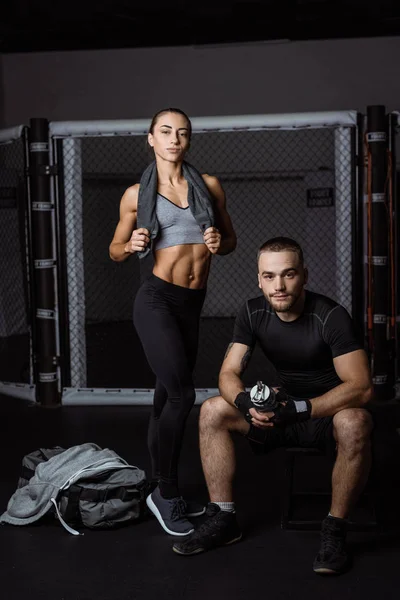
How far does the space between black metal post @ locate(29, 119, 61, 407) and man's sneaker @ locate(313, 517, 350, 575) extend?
8.79 ft

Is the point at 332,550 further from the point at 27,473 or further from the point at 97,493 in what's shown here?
the point at 27,473

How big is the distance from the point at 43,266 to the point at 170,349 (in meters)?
2.18

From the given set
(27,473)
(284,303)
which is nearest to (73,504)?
(27,473)

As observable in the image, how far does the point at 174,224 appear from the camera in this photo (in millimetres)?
2902

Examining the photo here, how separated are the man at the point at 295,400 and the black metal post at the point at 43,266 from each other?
227 cm

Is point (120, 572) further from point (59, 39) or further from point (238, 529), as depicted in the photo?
point (59, 39)

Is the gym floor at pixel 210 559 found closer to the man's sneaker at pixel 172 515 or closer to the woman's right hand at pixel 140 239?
the man's sneaker at pixel 172 515

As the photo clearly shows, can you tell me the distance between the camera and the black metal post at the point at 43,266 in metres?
4.68

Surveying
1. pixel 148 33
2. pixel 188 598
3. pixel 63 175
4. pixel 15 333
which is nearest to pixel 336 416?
pixel 188 598

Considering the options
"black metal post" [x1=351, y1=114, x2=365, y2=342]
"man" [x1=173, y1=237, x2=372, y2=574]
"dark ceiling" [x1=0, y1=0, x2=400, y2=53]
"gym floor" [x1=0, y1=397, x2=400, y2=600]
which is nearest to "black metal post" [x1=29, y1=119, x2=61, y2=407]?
"gym floor" [x1=0, y1=397, x2=400, y2=600]

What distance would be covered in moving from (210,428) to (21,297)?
5.95 meters

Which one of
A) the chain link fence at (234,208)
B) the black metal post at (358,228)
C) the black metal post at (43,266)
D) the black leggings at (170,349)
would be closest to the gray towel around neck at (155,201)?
the black leggings at (170,349)

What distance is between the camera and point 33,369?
4895mm

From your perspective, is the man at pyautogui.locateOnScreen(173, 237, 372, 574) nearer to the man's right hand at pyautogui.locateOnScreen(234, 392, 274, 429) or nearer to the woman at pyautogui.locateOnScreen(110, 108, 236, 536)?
the man's right hand at pyautogui.locateOnScreen(234, 392, 274, 429)
